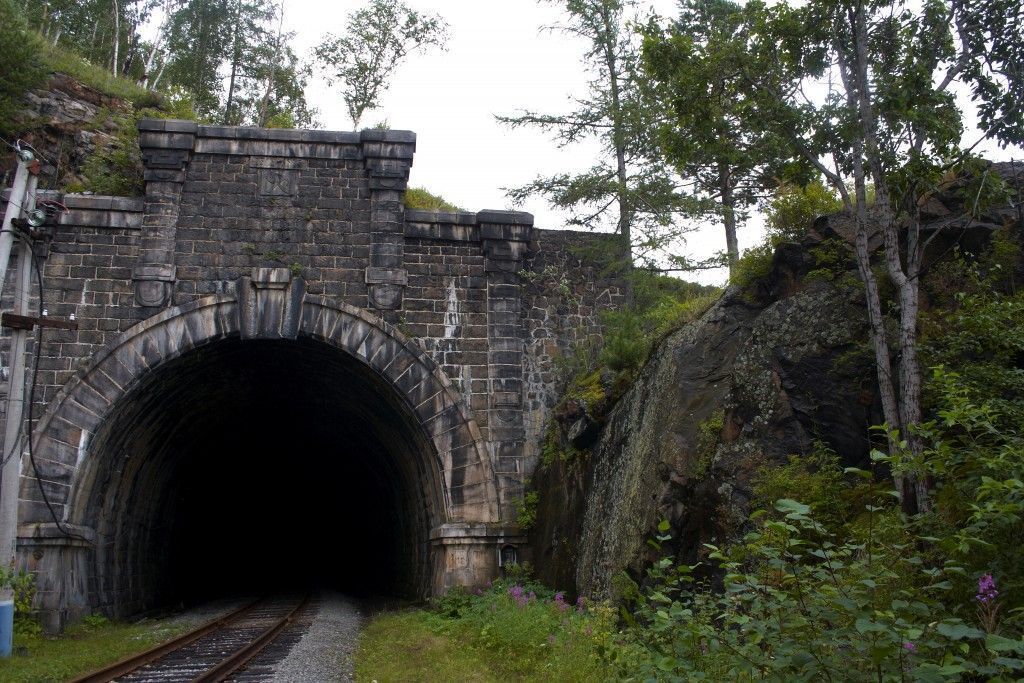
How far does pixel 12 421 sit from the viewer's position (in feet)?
36.9

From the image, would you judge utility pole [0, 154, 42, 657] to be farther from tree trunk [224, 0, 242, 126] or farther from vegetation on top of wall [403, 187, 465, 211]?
tree trunk [224, 0, 242, 126]

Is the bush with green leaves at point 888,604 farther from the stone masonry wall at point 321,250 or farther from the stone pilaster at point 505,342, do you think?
the stone masonry wall at point 321,250

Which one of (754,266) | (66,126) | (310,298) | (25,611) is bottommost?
(25,611)

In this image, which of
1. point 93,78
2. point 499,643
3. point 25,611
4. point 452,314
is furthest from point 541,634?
point 93,78

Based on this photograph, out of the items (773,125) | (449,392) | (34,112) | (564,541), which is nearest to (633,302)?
(449,392)

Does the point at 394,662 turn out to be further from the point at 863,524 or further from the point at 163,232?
the point at 163,232

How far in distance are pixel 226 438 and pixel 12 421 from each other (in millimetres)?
9803

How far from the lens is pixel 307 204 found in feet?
50.3

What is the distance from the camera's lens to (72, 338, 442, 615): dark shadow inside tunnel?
1523 centimetres

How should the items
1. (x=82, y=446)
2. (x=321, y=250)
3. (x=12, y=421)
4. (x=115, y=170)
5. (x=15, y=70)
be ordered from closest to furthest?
(x=12, y=421) < (x=82, y=446) < (x=321, y=250) < (x=115, y=170) < (x=15, y=70)

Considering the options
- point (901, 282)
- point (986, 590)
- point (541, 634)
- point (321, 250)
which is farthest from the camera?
point (321, 250)

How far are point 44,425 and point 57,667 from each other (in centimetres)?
500

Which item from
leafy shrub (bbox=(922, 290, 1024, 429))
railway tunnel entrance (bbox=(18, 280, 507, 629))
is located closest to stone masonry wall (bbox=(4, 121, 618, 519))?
railway tunnel entrance (bbox=(18, 280, 507, 629))

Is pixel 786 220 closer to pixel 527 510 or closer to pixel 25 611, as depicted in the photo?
pixel 527 510
